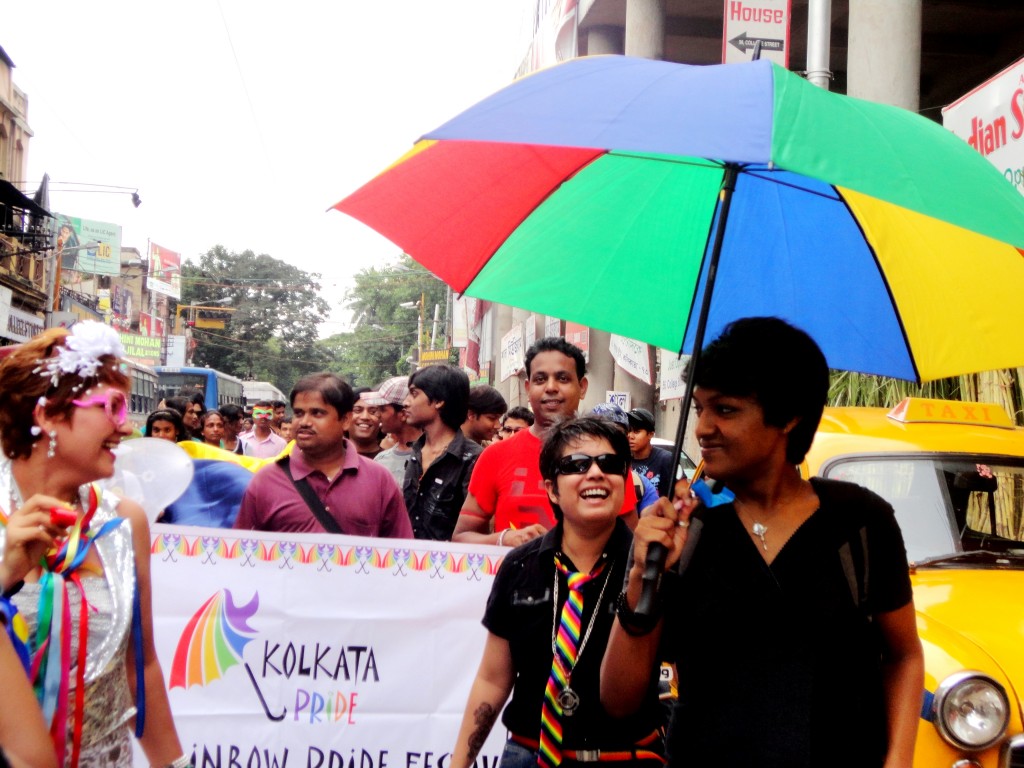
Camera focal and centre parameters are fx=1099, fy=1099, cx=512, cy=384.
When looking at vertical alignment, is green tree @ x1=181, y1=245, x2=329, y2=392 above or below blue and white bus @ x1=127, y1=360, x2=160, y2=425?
above

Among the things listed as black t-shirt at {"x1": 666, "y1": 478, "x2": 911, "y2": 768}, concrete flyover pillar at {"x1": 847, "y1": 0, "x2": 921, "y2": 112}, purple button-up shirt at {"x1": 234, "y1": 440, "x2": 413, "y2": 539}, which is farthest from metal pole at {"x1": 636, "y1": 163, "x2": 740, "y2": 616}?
concrete flyover pillar at {"x1": 847, "y1": 0, "x2": 921, "y2": 112}

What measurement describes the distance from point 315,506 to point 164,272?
80.7 metres

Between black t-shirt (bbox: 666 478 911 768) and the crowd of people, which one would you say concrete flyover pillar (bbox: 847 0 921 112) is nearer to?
the crowd of people

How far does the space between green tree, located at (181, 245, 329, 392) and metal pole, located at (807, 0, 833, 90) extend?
8662cm

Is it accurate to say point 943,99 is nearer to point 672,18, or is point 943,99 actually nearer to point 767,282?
point 672,18

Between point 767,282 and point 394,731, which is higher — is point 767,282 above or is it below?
above

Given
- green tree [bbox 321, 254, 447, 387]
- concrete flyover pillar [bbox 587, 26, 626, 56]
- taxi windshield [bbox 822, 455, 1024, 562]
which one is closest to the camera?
taxi windshield [bbox 822, 455, 1024, 562]

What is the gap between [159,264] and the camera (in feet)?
276

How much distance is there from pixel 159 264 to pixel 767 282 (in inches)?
3372

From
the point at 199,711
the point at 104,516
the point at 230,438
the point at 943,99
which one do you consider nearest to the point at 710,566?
the point at 104,516

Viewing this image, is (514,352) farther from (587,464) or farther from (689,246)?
(587,464)

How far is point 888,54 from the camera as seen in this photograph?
10602 millimetres

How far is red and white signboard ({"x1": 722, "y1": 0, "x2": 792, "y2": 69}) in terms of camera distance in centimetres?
1008

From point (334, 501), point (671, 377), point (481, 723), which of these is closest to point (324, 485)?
point (334, 501)
